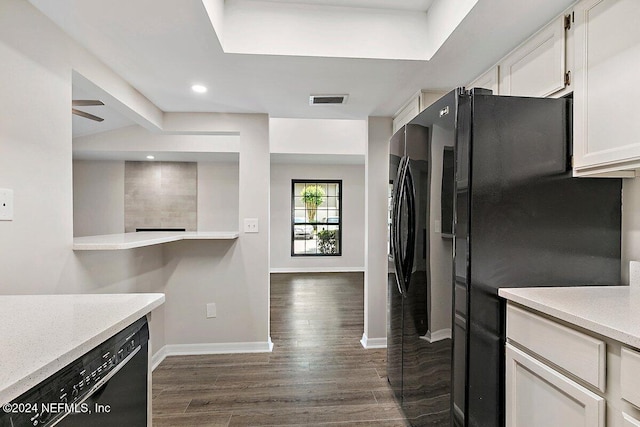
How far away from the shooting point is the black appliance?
1.97 ft

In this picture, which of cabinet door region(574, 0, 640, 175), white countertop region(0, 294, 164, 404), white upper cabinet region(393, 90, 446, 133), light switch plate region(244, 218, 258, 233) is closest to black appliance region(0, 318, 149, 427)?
white countertop region(0, 294, 164, 404)

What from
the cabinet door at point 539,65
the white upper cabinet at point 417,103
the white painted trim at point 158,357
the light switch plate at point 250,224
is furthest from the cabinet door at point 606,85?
the white painted trim at point 158,357

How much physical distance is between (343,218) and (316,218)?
58cm

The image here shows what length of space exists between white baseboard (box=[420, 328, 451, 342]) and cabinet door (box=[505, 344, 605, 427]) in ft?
0.78

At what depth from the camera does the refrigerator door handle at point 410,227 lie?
5.84 feet

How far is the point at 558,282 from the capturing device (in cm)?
141

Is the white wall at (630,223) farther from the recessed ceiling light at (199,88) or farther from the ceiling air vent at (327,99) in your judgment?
the recessed ceiling light at (199,88)

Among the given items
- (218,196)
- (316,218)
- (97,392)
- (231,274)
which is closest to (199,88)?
(231,274)

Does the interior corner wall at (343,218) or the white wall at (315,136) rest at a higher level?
the white wall at (315,136)

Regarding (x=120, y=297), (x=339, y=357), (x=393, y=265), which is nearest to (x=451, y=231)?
(x=393, y=265)

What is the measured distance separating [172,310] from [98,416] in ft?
7.64

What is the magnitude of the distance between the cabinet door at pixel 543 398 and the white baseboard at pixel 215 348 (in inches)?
83.7

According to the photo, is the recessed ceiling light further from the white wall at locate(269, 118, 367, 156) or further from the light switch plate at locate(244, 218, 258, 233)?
the white wall at locate(269, 118, 367, 156)

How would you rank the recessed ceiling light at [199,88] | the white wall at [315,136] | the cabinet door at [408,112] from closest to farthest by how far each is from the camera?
1. the recessed ceiling light at [199,88]
2. the cabinet door at [408,112]
3. the white wall at [315,136]
